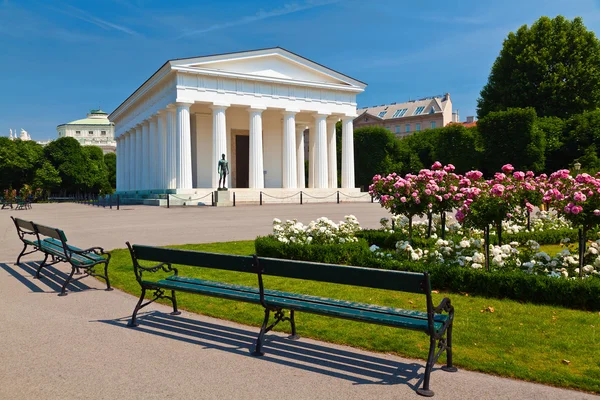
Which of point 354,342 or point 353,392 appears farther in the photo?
point 354,342

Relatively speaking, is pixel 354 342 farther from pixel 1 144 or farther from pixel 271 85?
pixel 1 144

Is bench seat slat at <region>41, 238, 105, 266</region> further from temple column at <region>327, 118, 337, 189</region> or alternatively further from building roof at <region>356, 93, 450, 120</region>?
building roof at <region>356, 93, 450, 120</region>

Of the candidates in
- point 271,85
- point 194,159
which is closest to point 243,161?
point 194,159

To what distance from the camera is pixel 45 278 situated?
8297mm

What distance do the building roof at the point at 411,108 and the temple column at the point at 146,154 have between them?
55229 millimetres

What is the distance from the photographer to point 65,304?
6.58 m

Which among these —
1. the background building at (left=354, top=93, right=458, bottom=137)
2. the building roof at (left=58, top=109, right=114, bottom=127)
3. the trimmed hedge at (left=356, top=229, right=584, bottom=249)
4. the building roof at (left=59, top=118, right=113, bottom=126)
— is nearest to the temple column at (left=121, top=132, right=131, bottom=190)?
the trimmed hedge at (left=356, top=229, right=584, bottom=249)

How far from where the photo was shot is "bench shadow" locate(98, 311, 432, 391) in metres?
4.11

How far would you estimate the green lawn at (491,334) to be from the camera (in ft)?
13.8

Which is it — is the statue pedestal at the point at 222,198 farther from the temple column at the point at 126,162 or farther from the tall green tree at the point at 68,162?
the tall green tree at the point at 68,162

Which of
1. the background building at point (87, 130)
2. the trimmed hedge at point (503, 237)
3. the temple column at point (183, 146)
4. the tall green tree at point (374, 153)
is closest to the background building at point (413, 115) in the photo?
the tall green tree at point (374, 153)

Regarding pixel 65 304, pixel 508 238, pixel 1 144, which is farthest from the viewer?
pixel 1 144

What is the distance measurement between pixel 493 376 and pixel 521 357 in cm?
54

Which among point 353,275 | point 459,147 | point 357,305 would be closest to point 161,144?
point 459,147
